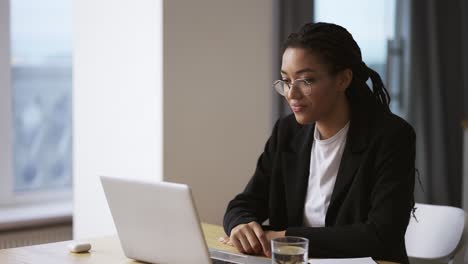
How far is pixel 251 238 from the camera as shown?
6.21 feet

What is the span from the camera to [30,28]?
402cm

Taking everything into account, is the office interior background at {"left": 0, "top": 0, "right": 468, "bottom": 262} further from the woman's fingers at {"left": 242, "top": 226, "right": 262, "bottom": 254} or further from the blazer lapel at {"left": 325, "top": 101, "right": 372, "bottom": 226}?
the woman's fingers at {"left": 242, "top": 226, "right": 262, "bottom": 254}

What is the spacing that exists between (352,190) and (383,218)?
0.15 m

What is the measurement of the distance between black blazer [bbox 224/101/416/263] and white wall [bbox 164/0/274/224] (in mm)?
1165

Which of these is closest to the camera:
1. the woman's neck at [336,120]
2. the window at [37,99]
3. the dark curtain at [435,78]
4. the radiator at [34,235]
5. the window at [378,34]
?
the woman's neck at [336,120]

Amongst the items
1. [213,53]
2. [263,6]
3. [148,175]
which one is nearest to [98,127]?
[148,175]

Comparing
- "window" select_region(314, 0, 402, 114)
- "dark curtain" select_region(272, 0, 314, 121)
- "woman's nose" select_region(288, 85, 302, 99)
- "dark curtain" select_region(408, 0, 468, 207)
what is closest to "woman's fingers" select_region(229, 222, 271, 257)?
"woman's nose" select_region(288, 85, 302, 99)

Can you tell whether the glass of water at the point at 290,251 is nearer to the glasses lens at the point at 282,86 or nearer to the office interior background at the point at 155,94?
the glasses lens at the point at 282,86

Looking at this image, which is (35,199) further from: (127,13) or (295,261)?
(295,261)

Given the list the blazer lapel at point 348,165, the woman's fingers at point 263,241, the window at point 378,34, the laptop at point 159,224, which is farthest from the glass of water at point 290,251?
the window at point 378,34

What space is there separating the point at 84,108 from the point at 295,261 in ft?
7.94

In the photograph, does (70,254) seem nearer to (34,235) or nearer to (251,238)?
(251,238)

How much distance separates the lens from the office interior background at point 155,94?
3.45 m

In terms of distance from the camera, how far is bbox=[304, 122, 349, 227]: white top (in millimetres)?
2160
